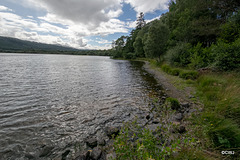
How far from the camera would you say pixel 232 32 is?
57.6 feet

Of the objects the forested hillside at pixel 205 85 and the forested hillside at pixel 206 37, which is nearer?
the forested hillside at pixel 205 85

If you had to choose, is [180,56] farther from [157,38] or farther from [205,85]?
[205,85]

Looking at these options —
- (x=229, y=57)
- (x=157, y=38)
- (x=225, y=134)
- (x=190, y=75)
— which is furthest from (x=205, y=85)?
(x=157, y=38)

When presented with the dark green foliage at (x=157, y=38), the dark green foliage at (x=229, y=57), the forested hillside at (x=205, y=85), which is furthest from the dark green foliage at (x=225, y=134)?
the dark green foliage at (x=157, y=38)

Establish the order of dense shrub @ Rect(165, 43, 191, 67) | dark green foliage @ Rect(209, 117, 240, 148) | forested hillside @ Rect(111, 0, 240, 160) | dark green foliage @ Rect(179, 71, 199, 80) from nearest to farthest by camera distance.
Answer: forested hillside @ Rect(111, 0, 240, 160) < dark green foliage @ Rect(209, 117, 240, 148) < dark green foliage @ Rect(179, 71, 199, 80) < dense shrub @ Rect(165, 43, 191, 67)

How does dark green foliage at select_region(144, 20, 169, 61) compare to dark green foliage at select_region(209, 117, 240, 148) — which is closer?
dark green foliage at select_region(209, 117, 240, 148)

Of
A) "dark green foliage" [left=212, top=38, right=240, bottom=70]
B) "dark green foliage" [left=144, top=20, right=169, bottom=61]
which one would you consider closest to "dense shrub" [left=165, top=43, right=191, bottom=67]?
"dark green foliage" [left=212, top=38, right=240, bottom=70]

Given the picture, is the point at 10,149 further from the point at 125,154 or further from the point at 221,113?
the point at 221,113

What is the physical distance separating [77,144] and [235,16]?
28.7m

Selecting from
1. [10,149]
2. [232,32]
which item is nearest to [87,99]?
[10,149]

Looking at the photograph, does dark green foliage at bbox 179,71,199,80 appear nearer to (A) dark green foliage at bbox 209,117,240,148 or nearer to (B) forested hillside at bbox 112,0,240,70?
(B) forested hillside at bbox 112,0,240,70

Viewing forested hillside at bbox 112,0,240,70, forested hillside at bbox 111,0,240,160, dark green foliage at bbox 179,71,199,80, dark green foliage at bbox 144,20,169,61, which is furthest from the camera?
dark green foliage at bbox 144,20,169,61

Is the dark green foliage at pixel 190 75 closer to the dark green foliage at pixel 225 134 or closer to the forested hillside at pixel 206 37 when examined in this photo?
the forested hillside at pixel 206 37

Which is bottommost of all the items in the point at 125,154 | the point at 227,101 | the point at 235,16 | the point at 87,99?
the point at 87,99
